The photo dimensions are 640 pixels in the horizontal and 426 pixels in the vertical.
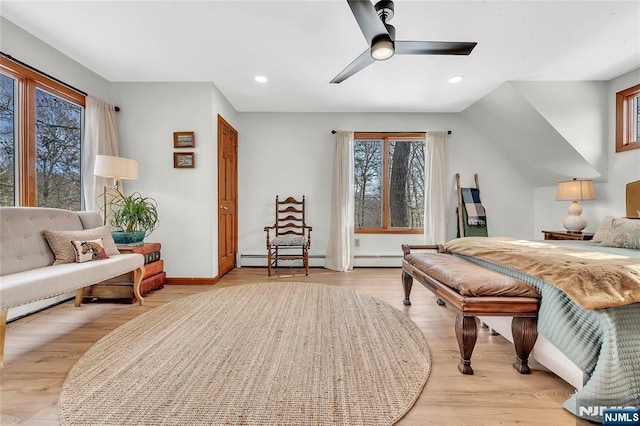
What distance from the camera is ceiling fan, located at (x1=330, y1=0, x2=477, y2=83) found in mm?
1601

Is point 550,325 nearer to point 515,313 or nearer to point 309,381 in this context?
point 515,313

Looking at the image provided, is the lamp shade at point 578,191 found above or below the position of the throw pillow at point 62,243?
above

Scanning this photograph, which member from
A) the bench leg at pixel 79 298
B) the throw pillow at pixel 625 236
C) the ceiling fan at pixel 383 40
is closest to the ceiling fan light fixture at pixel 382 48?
the ceiling fan at pixel 383 40

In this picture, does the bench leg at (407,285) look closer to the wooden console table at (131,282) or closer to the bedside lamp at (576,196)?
the bedside lamp at (576,196)

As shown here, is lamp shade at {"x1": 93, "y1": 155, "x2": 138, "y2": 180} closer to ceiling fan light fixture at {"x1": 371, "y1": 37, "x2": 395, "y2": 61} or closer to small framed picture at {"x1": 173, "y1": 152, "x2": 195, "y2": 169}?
small framed picture at {"x1": 173, "y1": 152, "x2": 195, "y2": 169}

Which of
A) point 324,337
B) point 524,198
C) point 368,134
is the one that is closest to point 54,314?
point 324,337

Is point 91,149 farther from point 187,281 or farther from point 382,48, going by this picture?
point 382,48

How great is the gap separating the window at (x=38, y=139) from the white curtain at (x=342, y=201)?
126 inches

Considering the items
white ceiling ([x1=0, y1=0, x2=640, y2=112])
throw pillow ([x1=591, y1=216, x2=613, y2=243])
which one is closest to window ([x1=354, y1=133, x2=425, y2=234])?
white ceiling ([x1=0, y1=0, x2=640, y2=112])

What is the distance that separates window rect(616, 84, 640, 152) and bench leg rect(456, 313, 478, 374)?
3.34m

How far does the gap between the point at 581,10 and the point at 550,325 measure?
7.72ft

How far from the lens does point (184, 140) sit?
10.7 feet

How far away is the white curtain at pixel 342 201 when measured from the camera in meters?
4.07

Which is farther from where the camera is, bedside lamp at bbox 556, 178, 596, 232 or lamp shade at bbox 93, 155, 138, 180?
bedside lamp at bbox 556, 178, 596, 232
